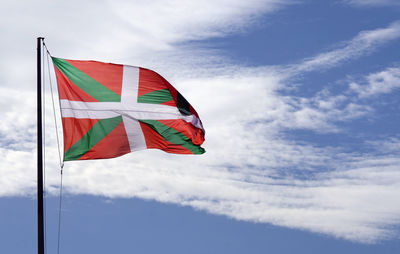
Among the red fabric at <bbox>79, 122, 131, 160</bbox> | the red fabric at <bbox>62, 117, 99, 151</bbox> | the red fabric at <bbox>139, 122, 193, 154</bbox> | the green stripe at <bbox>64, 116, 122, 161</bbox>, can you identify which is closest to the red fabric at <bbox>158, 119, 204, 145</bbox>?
the red fabric at <bbox>139, 122, 193, 154</bbox>

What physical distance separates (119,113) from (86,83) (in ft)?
6.15

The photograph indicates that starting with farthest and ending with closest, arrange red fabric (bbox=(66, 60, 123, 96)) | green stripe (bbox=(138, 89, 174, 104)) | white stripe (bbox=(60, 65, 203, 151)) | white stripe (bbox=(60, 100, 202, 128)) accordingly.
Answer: green stripe (bbox=(138, 89, 174, 104)), white stripe (bbox=(60, 65, 203, 151)), red fabric (bbox=(66, 60, 123, 96)), white stripe (bbox=(60, 100, 202, 128))

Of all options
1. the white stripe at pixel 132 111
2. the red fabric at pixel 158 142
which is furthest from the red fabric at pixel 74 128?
the red fabric at pixel 158 142

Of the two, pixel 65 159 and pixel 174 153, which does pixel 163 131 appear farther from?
pixel 65 159

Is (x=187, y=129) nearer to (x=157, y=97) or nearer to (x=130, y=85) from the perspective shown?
(x=157, y=97)

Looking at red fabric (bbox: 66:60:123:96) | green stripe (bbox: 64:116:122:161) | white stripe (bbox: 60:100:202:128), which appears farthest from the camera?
red fabric (bbox: 66:60:123:96)

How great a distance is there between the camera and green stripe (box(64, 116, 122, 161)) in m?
22.1

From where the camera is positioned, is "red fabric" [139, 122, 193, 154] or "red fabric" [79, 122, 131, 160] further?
"red fabric" [139, 122, 193, 154]

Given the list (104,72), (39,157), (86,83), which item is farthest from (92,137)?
(104,72)

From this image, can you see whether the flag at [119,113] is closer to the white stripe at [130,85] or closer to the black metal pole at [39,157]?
the white stripe at [130,85]

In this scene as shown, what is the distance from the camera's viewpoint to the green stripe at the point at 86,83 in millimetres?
22812

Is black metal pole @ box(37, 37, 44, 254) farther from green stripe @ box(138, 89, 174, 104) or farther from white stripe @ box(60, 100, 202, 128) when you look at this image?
green stripe @ box(138, 89, 174, 104)

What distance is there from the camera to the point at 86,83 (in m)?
23.4

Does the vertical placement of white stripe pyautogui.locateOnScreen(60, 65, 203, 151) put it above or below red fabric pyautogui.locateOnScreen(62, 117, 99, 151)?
above
